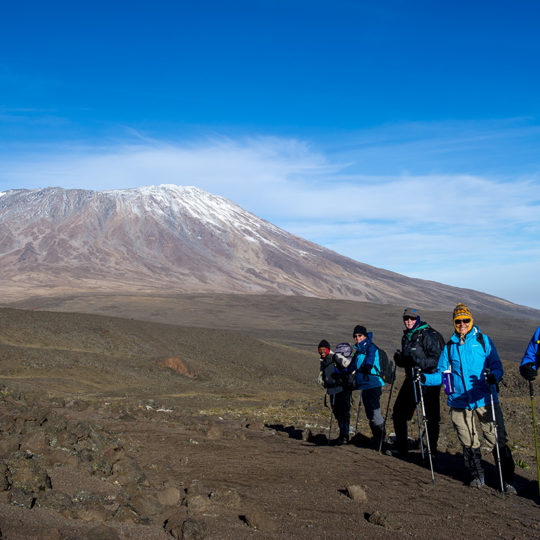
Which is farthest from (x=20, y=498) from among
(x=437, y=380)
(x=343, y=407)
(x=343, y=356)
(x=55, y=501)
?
(x=343, y=407)

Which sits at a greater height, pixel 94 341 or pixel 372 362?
pixel 372 362

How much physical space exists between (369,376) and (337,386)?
0.78 metres

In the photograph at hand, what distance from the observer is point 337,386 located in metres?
8.73

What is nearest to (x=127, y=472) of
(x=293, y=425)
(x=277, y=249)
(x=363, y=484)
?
(x=363, y=484)

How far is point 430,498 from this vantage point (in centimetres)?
597

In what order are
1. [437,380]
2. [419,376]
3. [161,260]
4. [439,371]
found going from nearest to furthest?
[439,371]
[437,380]
[419,376]
[161,260]

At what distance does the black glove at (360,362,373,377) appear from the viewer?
809cm

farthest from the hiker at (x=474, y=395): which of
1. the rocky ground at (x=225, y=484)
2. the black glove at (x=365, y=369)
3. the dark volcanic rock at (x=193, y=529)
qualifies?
the dark volcanic rock at (x=193, y=529)

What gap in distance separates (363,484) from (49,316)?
1227 inches

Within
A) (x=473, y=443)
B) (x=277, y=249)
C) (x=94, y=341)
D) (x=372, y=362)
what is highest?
(x=277, y=249)

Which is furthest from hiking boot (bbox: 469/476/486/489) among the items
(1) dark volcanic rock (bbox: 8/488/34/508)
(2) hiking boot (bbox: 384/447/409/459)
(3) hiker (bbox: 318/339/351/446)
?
(1) dark volcanic rock (bbox: 8/488/34/508)

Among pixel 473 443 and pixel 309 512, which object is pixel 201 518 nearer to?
pixel 309 512

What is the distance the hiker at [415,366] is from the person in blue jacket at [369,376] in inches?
13.5

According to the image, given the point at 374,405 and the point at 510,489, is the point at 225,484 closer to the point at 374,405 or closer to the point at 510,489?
the point at 374,405
